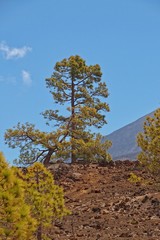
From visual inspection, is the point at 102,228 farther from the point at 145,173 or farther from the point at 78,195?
the point at 145,173

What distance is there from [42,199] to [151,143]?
19.5ft

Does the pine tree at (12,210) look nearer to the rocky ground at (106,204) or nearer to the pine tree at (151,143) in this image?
the rocky ground at (106,204)

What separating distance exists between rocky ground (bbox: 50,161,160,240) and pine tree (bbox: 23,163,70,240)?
102 inches

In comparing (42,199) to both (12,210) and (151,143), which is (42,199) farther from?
(151,143)

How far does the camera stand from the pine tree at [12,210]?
7160 millimetres

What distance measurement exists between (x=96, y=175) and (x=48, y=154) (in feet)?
17.6

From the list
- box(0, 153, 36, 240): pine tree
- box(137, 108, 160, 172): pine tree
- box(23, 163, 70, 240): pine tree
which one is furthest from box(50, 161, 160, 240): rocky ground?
box(0, 153, 36, 240): pine tree

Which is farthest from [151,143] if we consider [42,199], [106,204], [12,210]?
[12,210]

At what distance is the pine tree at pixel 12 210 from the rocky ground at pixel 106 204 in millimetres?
6436

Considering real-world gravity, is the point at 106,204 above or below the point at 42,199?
below

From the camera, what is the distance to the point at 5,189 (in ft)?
24.4

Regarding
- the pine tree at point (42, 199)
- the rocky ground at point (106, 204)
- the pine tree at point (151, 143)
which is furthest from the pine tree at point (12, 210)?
the pine tree at point (151, 143)

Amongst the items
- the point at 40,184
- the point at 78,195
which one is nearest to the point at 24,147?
the point at 78,195

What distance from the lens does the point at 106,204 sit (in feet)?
59.5
